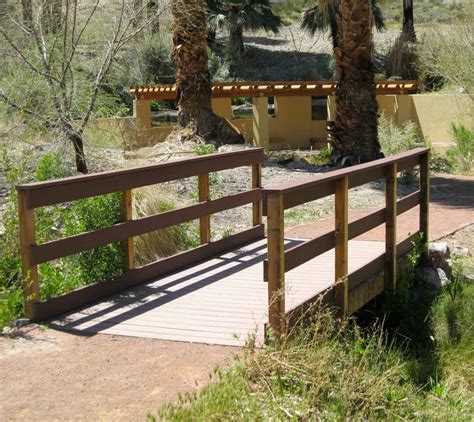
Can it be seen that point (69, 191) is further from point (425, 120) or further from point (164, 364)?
point (425, 120)

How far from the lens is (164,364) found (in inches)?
242

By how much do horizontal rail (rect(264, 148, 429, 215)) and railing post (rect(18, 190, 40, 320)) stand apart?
1.93 meters

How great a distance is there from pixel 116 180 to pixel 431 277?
387cm

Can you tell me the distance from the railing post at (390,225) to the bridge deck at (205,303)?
0.24 metres

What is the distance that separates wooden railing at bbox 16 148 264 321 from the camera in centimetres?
714

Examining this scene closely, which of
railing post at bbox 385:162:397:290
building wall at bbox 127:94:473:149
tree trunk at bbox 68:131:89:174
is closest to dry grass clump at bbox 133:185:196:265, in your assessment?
tree trunk at bbox 68:131:89:174

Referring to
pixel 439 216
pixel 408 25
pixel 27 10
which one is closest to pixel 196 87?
pixel 27 10

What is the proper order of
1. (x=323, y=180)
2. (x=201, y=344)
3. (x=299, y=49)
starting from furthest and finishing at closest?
(x=299, y=49), (x=323, y=180), (x=201, y=344)

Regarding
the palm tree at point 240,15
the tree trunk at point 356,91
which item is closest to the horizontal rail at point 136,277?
the tree trunk at point 356,91

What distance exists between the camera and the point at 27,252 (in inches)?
280

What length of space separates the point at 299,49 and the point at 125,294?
45.7 m

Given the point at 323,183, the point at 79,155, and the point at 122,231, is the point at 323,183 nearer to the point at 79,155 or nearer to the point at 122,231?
the point at 122,231

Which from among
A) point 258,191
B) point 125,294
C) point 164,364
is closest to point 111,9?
point 258,191

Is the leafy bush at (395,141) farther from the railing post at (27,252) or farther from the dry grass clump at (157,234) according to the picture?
the railing post at (27,252)
